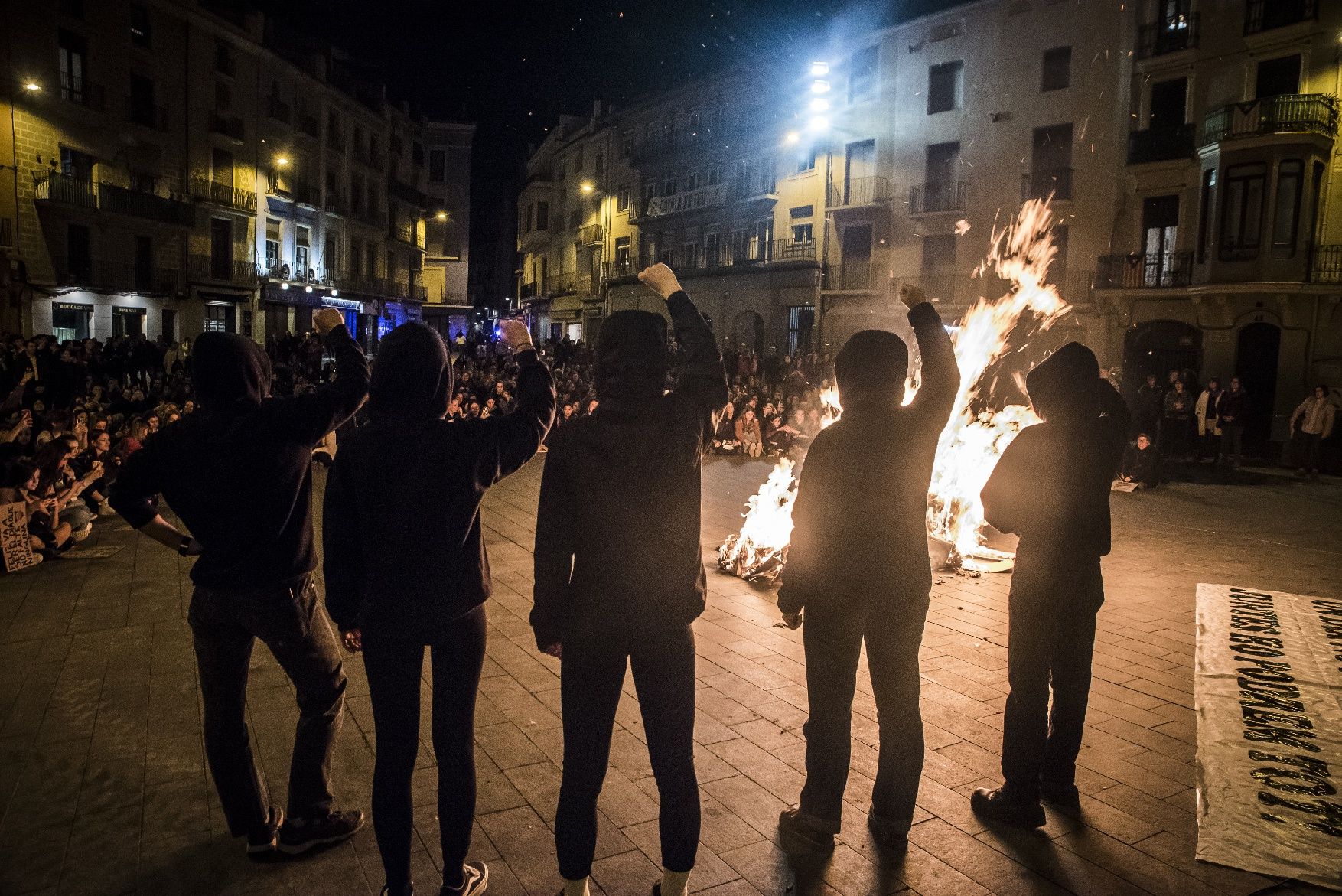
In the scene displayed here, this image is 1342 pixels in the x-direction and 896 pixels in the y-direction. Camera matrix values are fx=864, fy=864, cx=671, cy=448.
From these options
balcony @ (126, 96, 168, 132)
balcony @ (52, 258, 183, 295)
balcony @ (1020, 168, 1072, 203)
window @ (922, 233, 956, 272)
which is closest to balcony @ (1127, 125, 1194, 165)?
balcony @ (1020, 168, 1072, 203)

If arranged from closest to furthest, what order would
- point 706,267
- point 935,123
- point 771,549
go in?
point 771,549 → point 935,123 → point 706,267

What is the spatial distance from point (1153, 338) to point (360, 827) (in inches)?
989

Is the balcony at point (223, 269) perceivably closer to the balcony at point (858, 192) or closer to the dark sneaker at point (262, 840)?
the balcony at point (858, 192)

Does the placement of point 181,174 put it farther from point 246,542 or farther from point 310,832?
point 310,832

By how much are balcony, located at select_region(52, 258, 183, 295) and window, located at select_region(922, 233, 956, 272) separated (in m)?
27.9

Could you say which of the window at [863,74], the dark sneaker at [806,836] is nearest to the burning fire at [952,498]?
the dark sneaker at [806,836]

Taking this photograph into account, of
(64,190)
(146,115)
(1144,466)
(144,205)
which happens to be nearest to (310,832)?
(1144,466)

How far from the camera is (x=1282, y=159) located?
2053 cm

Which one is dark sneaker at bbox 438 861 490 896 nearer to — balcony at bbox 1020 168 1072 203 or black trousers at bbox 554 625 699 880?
black trousers at bbox 554 625 699 880

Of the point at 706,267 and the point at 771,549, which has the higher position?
the point at 706,267

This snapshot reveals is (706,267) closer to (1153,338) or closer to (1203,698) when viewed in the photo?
(1153,338)

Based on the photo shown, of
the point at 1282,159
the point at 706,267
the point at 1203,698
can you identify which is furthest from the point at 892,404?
the point at 706,267

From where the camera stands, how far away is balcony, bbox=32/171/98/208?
27656 mm

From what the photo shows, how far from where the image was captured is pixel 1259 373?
2166cm
